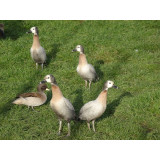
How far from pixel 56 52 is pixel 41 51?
1476 mm

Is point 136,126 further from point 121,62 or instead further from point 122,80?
point 121,62

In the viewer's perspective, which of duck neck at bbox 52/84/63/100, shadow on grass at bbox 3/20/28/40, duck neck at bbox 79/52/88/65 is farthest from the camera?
shadow on grass at bbox 3/20/28/40

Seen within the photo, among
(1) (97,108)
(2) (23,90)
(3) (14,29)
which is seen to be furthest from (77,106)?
(3) (14,29)

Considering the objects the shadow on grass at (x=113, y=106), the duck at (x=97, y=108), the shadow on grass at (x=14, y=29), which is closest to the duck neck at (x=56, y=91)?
the duck at (x=97, y=108)

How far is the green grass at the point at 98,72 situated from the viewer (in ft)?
19.1

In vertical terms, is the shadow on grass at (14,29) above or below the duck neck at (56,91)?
above

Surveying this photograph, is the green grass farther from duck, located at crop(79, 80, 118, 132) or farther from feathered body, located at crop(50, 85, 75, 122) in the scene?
feathered body, located at crop(50, 85, 75, 122)

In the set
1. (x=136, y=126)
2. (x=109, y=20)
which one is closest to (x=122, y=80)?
(x=136, y=126)

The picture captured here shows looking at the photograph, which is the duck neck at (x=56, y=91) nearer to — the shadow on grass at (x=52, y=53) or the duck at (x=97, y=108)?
the duck at (x=97, y=108)

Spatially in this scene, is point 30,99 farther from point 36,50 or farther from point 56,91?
point 36,50

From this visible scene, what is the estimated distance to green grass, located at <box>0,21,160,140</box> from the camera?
229 inches

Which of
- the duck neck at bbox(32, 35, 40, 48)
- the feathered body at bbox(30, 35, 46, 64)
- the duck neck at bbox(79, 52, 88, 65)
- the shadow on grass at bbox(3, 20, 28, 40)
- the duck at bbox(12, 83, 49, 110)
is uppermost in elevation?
the shadow on grass at bbox(3, 20, 28, 40)

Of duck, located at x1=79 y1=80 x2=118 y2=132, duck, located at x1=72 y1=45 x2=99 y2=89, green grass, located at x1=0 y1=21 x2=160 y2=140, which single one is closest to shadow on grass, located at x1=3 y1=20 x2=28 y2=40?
green grass, located at x1=0 y1=21 x2=160 y2=140

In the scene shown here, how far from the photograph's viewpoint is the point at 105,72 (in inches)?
331
